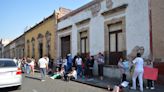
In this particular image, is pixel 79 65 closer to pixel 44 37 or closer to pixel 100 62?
pixel 100 62

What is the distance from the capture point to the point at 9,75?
38.9 feet

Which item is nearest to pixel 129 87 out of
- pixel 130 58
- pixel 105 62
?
pixel 130 58

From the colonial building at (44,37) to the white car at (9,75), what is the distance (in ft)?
46.4

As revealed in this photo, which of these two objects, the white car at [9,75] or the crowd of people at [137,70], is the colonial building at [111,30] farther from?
the white car at [9,75]

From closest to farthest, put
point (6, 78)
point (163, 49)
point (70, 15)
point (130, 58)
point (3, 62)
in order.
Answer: point (6, 78) → point (3, 62) → point (163, 49) → point (130, 58) → point (70, 15)

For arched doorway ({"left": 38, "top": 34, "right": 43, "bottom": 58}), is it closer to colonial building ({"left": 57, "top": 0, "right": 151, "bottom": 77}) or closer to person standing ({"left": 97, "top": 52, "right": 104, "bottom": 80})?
colonial building ({"left": 57, "top": 0, "right": 151, "bottom": 77})

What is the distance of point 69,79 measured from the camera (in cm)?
1670

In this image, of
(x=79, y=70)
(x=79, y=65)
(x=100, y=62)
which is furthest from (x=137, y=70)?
(x=79, y=70)

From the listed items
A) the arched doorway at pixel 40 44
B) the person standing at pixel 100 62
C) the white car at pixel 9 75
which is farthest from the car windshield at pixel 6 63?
the arched doorway at pixel 40 44

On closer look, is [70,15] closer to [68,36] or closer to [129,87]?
[68,36]

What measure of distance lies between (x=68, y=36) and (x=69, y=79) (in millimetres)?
7697

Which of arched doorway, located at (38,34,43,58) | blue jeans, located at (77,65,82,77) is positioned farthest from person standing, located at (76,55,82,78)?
arched doorway, located at (38,34,43,58)

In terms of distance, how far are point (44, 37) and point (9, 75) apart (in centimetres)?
1812

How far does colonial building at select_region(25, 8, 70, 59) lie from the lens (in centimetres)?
2652
